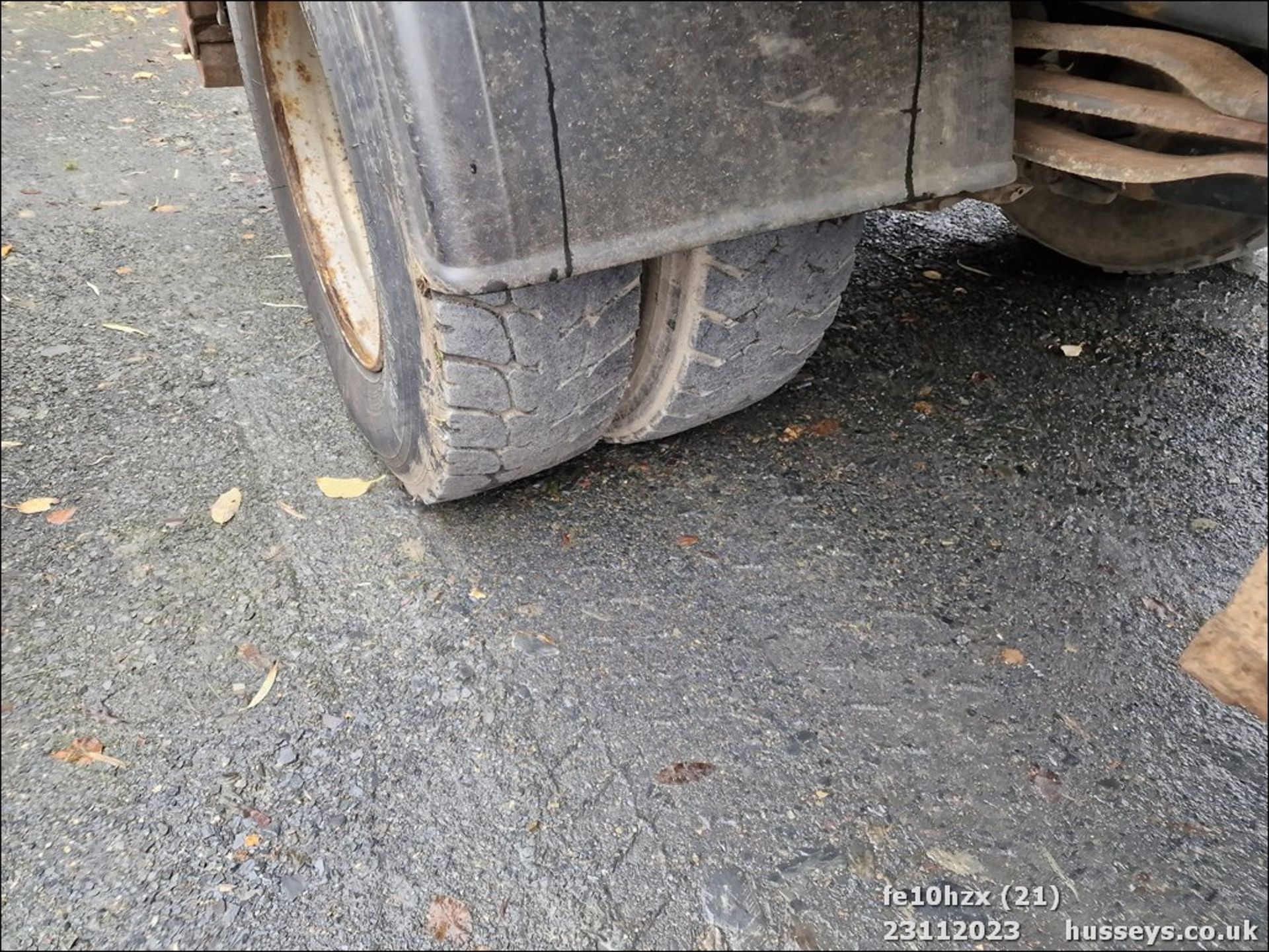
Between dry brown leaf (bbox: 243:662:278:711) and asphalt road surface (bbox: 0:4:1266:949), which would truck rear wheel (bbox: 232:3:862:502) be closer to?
asphalt road surface (bbox: 0:4:1266:949)

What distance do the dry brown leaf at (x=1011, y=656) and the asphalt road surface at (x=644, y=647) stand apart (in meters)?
0.01

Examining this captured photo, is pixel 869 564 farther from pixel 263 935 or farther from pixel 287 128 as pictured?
pixel 287 128

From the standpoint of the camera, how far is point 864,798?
149 cm

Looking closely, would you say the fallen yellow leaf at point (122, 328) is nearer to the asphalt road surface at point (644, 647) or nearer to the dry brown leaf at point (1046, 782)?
the asphalt road surface at point (644, 647)

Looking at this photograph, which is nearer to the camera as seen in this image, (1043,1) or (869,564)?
(1043,1)

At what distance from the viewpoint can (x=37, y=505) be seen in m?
1.93

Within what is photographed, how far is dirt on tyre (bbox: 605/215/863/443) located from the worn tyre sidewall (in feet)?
1.35

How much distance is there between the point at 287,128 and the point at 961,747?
5.57 ft

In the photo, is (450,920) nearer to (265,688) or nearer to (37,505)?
(265,688)

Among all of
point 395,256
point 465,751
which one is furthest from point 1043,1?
point 465,751

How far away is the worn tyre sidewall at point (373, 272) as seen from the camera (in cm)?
134

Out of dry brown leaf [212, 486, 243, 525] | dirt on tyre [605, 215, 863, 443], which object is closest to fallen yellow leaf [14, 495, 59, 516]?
dry brown leaf [212, 486, 243, 525]

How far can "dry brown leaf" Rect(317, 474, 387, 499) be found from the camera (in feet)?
6.57

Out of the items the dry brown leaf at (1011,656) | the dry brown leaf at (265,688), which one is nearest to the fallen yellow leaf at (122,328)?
the dry brown leaf at (265,688)
